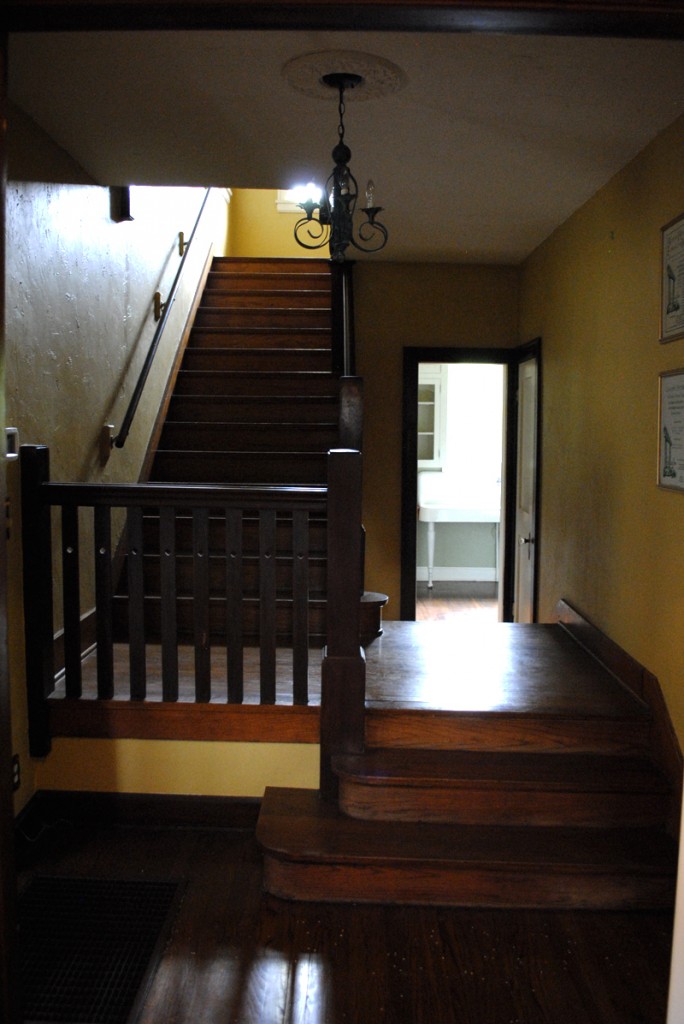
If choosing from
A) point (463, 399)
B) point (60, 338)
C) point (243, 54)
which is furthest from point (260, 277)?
point (243, 54)

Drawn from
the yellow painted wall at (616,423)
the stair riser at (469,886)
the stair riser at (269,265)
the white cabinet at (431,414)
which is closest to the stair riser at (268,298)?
the stair riser at (269,265)

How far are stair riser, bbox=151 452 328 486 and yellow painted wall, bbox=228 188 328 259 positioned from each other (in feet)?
11.9

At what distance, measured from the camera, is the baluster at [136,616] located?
3.20 m

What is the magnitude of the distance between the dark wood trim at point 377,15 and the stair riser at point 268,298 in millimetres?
5163

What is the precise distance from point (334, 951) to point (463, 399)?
663cm

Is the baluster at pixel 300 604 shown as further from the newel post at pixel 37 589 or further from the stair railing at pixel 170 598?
the newel post at pixel 37 589

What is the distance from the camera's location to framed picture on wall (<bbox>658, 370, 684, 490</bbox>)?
299 cm

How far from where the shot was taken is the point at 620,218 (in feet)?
12.3

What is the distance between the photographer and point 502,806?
298 cm

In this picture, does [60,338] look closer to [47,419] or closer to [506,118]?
[47,419]

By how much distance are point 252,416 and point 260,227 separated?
3.45 m

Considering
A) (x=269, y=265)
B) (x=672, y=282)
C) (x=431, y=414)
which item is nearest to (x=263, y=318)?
(x=269, y=265)

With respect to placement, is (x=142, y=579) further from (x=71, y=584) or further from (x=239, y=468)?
(x=239, y=468)

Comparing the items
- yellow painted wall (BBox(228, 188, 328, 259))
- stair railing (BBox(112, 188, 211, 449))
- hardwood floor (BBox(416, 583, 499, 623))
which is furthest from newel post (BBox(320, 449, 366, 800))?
yellow painted wall (BBox(228, 188, 328, 259))
